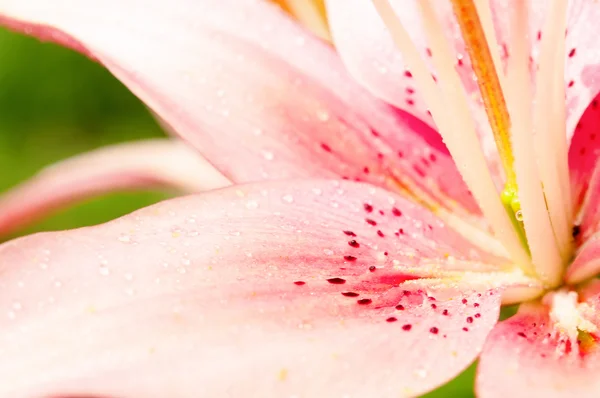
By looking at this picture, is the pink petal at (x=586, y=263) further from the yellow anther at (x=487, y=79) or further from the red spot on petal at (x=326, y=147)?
the red spot on petal at (x=326, y=147)

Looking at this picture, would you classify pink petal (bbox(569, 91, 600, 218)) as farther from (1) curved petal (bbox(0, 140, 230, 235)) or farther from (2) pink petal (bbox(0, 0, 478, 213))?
(1) curved petal (bbox(0, 140, 230, 235))

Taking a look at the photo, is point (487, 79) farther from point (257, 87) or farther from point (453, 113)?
point (257, 87)

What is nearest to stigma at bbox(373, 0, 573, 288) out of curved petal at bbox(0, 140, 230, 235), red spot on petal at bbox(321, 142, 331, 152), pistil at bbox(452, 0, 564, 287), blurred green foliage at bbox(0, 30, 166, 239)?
pistil at bbox(452, 0, 564, 287)

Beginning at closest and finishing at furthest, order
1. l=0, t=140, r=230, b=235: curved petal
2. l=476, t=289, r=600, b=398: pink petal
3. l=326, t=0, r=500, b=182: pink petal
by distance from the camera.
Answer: l=476, t=289, r=600, b=398: pink petal, l=326, t=0, r=500, b=182: pink petal, l=0, t=140, r=230, b=235: curved petal

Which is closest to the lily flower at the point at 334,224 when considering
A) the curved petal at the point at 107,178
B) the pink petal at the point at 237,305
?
the pink petal at the point at 237,305

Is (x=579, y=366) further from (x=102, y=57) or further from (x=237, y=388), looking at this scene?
(x=102, y=57)

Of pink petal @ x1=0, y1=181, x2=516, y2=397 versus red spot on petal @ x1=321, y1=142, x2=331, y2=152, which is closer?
pink petal @ x1=0, y1=181, x2=516, y2=397
